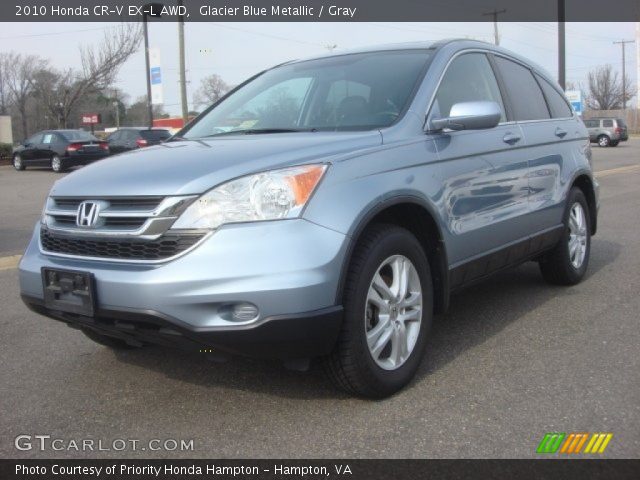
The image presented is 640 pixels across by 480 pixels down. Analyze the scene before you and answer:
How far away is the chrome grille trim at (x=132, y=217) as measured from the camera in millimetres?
2828

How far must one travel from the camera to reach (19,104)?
59.3m

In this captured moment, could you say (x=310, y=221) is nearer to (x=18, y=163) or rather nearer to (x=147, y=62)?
(x=18, y=163)

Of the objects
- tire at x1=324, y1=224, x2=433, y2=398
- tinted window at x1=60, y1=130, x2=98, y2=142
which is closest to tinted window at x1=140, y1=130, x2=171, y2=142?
tinted window at x1=60, y1=130, x2=98, y2=142

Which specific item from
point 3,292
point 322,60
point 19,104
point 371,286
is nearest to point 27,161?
point 3,292

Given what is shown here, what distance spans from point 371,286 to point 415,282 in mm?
389

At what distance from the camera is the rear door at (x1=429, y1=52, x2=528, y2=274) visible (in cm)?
371

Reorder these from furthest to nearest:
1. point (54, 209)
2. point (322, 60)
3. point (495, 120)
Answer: point (322, 60) → point (495, 120) → point (54, 209)

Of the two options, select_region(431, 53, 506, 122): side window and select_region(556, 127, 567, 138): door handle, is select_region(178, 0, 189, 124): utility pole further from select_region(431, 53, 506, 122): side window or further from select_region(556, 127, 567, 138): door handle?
select_region(431, 53, 506, 122): side window

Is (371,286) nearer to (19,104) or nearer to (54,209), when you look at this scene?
(54,209)

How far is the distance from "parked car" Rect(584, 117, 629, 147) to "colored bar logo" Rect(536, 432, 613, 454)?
3722 centimetres

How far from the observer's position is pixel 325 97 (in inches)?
160

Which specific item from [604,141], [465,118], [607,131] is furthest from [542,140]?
[604,141]
